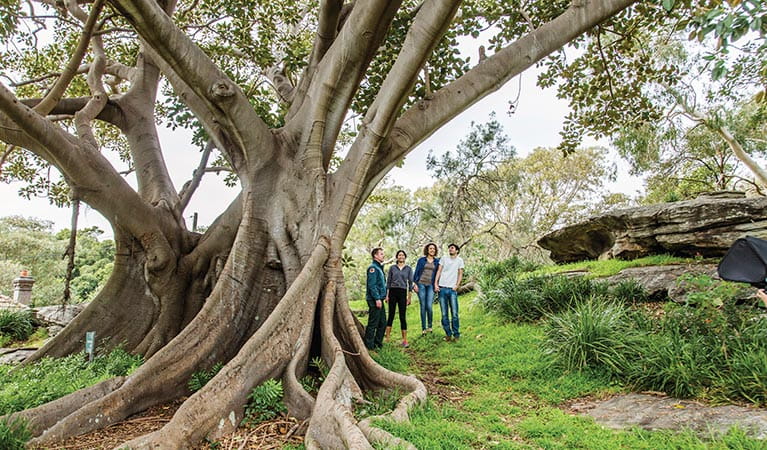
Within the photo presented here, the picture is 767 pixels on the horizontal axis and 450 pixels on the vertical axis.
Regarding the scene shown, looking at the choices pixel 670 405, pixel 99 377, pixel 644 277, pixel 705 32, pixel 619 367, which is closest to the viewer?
pixel 705 32

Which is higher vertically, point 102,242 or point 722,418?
point 102,242

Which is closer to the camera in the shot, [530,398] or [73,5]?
[530,398]

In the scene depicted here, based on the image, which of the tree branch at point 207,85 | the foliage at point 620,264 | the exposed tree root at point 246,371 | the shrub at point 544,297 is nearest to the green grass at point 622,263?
the foliage at point 620,264

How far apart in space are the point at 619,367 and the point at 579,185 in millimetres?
22188

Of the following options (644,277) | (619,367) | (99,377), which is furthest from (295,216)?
(644,277)

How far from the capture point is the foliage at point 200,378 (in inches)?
153

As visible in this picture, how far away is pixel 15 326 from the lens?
29.3 feet

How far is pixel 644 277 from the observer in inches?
293

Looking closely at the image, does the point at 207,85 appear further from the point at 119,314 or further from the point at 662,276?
the point at 662,276

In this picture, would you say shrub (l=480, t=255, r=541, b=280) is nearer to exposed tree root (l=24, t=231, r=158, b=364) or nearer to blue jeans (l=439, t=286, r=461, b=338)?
blue jeans (l=439, t=286, r=461, b=338)

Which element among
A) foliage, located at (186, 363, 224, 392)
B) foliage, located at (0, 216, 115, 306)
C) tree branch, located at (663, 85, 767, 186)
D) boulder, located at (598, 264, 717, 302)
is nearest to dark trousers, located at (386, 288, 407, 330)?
foliage, located at (186, 363, 224, 392)

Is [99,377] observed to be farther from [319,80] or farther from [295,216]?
[319,80]

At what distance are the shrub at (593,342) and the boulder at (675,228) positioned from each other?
3.68 m

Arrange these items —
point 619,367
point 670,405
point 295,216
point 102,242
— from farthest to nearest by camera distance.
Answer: point 102,242 < point 295,216 < point 619,367 < point 670,405
